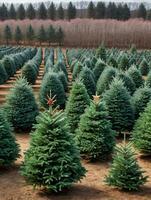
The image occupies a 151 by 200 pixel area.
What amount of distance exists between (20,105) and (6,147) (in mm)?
6179

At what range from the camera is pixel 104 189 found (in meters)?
13.0

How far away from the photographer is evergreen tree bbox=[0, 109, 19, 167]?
1373cm

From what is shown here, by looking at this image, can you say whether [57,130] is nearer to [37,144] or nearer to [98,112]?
[37,144]

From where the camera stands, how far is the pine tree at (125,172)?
41.0 ft

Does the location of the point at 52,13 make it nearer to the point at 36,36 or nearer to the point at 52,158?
the point at 36,36

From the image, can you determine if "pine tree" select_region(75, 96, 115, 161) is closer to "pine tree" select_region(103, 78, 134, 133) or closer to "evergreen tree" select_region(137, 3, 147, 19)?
"pine tree" select_region(103, 78, 134, 133)

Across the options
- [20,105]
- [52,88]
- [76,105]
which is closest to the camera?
[76,105]

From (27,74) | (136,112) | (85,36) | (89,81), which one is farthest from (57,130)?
(85,36)

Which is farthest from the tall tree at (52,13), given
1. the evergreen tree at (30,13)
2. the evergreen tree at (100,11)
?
the evergreen tree at (100,11)

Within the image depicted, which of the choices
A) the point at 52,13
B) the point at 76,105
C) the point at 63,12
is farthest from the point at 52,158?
the point at 63,12

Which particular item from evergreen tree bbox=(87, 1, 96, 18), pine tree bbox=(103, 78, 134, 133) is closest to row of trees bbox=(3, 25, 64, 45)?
evergreen tree bbox=(87, 1, 96, 18)

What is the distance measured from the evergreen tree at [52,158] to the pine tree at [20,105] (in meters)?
7.45

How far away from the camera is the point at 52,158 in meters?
12.1

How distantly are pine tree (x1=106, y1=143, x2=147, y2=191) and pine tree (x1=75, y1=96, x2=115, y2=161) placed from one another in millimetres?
2700
